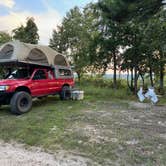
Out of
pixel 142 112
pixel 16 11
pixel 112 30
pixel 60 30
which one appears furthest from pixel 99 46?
pixel 60 30

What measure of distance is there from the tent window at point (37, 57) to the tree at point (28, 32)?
15.8m

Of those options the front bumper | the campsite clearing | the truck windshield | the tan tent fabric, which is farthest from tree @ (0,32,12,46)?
the campsite clearing

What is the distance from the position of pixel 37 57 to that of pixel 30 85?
1243 mm

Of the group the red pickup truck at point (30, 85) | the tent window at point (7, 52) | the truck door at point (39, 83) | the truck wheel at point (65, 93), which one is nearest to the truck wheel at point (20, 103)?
the red pickup truck at point (30, 85)

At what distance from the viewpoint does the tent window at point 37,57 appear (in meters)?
8.12

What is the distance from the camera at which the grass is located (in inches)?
151

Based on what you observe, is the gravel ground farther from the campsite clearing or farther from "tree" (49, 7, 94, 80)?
"tree" (49, 7, 94, 80)

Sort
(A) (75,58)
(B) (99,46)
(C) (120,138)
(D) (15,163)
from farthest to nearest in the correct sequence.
Answer: (A) (75,58) < (B) (99,46) < (C) (120,138) < (D) (15,163)

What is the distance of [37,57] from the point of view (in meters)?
8.36

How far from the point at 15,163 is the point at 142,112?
15.4 ft

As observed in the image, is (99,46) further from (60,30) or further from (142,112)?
(60,30)

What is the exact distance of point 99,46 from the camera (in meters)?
12.8

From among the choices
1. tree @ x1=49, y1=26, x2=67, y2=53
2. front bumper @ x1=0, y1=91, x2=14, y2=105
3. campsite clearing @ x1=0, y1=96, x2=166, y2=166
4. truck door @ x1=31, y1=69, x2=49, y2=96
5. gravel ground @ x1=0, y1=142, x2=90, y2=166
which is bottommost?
gravel ground @ x1=0, y1=142, x2=90, y2=166

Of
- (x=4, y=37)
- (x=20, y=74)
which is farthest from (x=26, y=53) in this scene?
(x=4, y=37)
